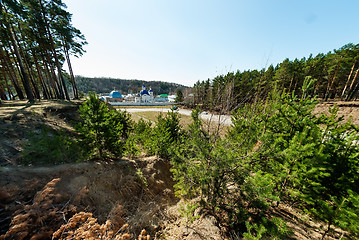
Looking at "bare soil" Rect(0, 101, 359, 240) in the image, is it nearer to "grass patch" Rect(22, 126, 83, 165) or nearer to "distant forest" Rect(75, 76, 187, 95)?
"grass patch" Rect(22, 126, 83, 165)

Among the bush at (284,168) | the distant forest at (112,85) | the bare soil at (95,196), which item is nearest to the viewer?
the bush at (284,168)

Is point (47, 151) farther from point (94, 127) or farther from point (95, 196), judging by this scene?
point (95, 196)

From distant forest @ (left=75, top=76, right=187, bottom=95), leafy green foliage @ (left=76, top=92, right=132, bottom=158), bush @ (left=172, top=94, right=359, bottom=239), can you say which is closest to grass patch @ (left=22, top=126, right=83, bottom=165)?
leafy green foliage @ (left=76, top=92, right=132, bottom=158)

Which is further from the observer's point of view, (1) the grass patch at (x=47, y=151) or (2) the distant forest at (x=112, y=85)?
(2) the distant forest at (x=112, y=85)

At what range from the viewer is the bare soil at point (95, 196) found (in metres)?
3.56

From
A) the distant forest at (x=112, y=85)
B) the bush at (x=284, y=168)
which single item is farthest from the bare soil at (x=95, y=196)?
the distant forest at (x=112, y=85)

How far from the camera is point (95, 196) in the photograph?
5.30m

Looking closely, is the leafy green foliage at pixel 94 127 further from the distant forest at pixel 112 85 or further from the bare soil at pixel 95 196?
the distant forest at pixel 112 85

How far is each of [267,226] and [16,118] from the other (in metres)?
15.0

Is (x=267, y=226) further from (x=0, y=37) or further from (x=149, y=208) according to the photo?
(x=0, y=37)

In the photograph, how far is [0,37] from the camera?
1208cm

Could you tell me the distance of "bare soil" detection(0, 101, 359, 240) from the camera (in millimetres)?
3561

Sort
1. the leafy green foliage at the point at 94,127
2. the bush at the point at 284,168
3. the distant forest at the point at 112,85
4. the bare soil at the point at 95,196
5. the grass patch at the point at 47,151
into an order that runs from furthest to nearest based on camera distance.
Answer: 1. the distant forest at the point at 112,85
2. the leafy green foliage at the point at 94,127
3. the grass patch at the point at 47,151
4. the bare soil at the point at 95,196
5. the bush at the point at 284,168

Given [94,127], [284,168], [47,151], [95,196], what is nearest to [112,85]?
[47,151]
